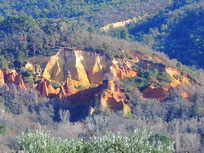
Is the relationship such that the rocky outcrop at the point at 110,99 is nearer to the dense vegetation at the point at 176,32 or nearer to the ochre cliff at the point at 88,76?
the ochre cliff at the point at 88,76

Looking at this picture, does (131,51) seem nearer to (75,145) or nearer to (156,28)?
(156,28)

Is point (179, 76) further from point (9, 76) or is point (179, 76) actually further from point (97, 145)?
point (97, 145)

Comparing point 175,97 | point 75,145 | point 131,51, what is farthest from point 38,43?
point 75,145

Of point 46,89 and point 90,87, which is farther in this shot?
point 90,87

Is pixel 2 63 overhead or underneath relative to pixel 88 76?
overhead

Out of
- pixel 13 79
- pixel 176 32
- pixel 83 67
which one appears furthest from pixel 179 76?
pixel 176 32

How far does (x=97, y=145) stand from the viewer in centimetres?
2800

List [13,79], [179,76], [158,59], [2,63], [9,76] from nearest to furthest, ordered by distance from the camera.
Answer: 1. [13,79]
2. [9,76]
3. [2,63]
4. [179,76]
5. [158,59]

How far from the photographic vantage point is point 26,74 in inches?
2576

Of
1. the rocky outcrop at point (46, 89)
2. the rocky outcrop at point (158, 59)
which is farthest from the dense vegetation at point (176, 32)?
the rocky outcrop at point (46, 89)

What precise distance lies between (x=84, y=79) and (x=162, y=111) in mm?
10776

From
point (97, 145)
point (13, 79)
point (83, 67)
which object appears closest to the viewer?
point (97, 145)

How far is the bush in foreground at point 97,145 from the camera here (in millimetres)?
27484

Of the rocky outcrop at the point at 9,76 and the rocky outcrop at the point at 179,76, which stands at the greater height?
the rocky outcrop at the point at 9,76
